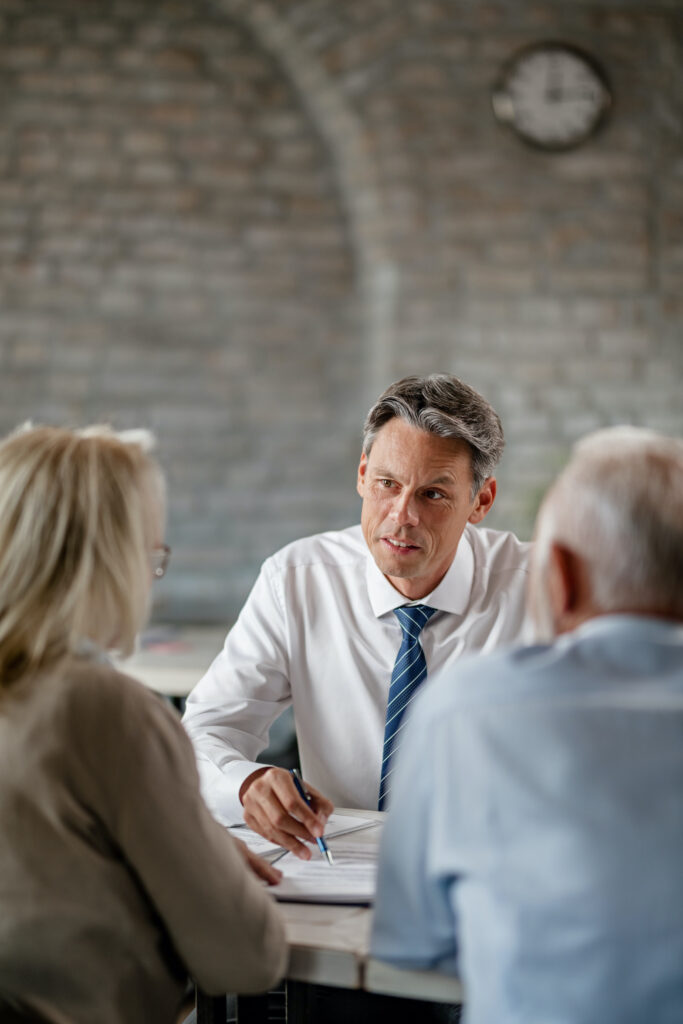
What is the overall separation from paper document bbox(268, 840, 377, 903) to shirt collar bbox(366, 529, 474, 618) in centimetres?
55

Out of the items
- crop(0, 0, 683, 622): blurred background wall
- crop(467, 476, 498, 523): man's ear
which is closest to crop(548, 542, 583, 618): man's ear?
crop(467, 476, 498, 523): man's ear

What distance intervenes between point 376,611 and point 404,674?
166 mm

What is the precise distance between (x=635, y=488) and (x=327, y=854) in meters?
0.69

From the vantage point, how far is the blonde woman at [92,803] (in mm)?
1018

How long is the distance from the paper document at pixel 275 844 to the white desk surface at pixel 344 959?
0.60 feet

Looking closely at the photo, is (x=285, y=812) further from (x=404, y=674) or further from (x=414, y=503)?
(x=414, y=503)

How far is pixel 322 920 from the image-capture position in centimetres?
118

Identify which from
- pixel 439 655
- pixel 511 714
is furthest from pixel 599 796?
pixel 439 655

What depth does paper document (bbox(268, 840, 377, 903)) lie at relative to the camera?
1.23m

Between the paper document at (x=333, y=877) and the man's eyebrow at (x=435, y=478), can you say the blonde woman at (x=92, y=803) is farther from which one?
the man's eyebrow at (x=435, y=478)

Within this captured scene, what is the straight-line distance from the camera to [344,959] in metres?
1.10

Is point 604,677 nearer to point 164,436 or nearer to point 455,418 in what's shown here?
point 455,418

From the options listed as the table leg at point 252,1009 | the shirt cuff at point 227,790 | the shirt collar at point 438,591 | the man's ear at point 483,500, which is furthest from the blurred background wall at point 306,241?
the table leg at point 252,1009

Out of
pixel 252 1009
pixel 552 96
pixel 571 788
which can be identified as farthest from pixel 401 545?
pixel 552 96
